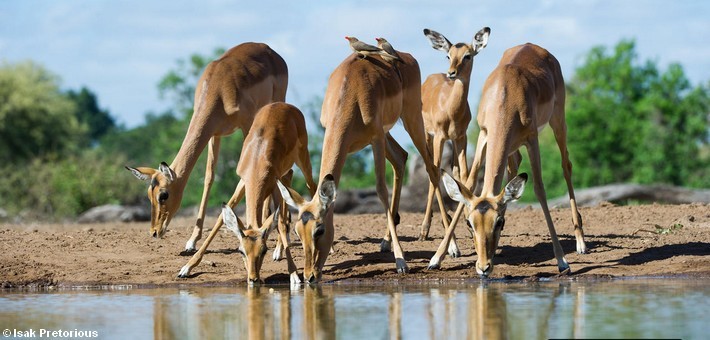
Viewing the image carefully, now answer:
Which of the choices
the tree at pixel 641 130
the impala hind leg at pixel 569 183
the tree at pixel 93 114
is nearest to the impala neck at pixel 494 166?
the impala hind leg at pixel 569 183

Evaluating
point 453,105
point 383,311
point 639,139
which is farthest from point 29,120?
point 383,311

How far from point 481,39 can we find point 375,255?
347 centimetres

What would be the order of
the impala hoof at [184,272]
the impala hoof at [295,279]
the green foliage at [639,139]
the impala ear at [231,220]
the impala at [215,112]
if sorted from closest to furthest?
the impala ear at [231,220]
the impala hoof at [295,279]
the impala hoof at [184,272]
the impala at [215,112]
the green foliage at [639,139]

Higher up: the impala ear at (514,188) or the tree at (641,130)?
the tree at (641,130)

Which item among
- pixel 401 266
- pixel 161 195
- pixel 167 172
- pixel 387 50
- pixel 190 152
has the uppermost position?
pixel 387 50

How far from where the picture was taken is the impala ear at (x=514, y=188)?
11.3 meters

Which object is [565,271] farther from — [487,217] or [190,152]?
[190,152]

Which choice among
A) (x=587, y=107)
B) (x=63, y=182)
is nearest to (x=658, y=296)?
(x=63, y=182)

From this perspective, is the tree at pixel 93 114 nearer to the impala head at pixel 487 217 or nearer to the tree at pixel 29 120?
the tree at pixel 29 120

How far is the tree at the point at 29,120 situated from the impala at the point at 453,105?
34.4m

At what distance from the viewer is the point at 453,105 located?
15703 millimetres

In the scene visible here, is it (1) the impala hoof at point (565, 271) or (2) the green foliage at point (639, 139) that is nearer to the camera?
(1) the impala hoof at point (565, 271)

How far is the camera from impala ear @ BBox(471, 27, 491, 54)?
15180 millimetres

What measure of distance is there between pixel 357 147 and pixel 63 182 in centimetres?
1939
